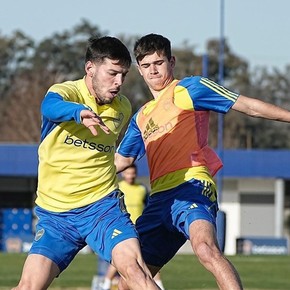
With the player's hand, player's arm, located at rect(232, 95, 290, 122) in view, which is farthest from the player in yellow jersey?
the player's hand

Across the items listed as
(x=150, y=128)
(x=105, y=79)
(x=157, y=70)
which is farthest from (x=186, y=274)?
(x=105, y=79)

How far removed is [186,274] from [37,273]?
43.5ft

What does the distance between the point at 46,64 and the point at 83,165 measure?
74080 millimetres

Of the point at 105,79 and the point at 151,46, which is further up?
the point at 151,46

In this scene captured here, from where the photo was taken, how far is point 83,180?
356 inches

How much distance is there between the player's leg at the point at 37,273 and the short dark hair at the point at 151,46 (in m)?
Answer: 2.10

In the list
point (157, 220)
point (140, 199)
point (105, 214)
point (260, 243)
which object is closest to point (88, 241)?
point (105, 214)

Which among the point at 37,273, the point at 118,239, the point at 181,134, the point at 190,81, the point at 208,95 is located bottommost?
the point at 37,273

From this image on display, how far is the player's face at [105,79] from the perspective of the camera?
347 inches

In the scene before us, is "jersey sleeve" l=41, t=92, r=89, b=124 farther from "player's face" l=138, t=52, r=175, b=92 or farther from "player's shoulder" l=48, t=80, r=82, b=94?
"player's face" l=138, t=52, r=175, b=92

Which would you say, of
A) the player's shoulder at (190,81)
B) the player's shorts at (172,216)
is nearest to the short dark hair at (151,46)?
the player's shoulder at (190,81)

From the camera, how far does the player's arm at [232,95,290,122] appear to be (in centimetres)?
920

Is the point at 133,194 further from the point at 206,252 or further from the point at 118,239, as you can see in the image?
the point at 118,239

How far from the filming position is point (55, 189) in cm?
910
